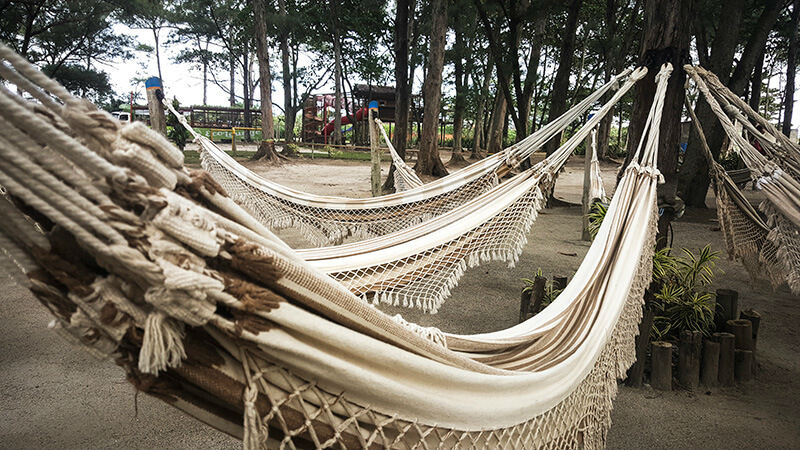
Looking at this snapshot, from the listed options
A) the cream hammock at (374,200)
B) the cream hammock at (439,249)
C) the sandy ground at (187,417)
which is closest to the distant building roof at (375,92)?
the cream hammock at (374,200)

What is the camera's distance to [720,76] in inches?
206

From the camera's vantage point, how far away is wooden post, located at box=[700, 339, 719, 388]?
1907mm

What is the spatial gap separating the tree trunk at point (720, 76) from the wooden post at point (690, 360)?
13.2ft

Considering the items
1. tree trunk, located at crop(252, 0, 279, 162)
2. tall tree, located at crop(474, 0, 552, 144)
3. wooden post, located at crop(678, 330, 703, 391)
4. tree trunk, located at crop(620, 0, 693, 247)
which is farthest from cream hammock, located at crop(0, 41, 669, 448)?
tree trunk, located at crop(252, 0, 279, 162)

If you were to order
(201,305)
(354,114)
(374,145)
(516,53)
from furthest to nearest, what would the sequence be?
(354,114) < (516,53) < (374,145) < (201,305)

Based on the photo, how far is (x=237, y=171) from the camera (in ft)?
9.67

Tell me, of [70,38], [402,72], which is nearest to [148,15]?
[70,38]

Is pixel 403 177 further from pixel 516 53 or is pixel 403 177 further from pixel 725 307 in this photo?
pixel 516 53

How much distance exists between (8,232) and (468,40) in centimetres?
1242

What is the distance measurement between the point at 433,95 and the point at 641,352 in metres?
5.45

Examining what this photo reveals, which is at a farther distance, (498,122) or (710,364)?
(498,122)

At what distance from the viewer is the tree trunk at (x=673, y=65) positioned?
7.25 ft

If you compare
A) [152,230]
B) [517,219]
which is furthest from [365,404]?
[517,219]

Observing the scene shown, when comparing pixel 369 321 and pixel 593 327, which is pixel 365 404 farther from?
pixel 593 327
